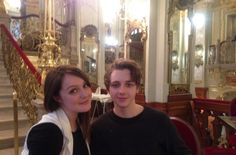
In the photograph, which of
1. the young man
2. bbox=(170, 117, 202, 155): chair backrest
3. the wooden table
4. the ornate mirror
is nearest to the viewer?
the young man

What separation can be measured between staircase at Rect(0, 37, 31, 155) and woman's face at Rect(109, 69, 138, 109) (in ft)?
10.1

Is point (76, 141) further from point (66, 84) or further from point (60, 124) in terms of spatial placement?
point (66, 84)

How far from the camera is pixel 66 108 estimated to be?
5.23 ft

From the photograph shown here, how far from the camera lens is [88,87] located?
164 centimetres

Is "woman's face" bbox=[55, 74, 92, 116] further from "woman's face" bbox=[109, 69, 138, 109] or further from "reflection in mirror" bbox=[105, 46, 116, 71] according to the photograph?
"reflection in mirror" bbox=[105, 46, 116, 71]

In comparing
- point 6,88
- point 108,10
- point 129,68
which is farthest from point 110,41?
point 129,68

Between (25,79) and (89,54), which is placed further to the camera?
(89,54)

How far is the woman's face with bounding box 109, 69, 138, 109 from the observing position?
1.82m

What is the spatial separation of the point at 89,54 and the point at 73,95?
7955 millimetres

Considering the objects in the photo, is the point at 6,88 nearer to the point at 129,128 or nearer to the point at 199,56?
the point at 129,128

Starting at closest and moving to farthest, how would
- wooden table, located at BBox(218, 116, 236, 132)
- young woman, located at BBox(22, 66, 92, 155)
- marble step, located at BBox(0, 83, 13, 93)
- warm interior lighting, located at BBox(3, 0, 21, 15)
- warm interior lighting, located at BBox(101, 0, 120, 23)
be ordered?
young woman, located at BBox(22, 66, 92, 155)
wooden table, located at BBox(218, 116, 236, 132)
marble step, located at BBox(0, 83, 13, 93)
warm interior lighting, located at BBox(101, 0, 120, 23)
warm interior lighting, located at BBox(3, 0, 21, 15)

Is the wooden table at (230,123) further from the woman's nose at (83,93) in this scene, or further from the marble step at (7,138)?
the marble step at (7,138)

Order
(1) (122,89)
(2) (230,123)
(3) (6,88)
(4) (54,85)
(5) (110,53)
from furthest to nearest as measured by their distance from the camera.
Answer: (5) (110,53)
(3) (6,88)
(2) (230,123)
(1) (122,89)
(4) (54,85)

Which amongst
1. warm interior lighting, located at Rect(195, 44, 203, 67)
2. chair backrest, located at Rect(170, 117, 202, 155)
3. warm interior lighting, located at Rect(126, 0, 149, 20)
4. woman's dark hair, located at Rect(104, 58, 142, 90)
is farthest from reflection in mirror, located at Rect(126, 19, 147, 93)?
warm interior lighting, located at Rect(195, 44, 203, 67)
